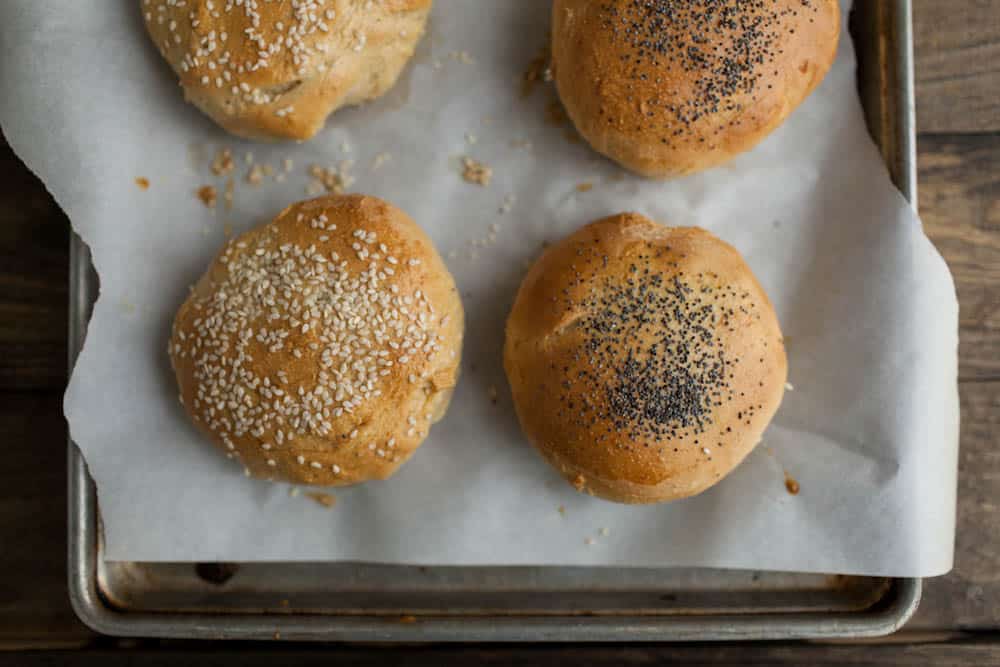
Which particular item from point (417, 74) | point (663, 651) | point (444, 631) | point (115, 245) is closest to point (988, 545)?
point (663, 651)

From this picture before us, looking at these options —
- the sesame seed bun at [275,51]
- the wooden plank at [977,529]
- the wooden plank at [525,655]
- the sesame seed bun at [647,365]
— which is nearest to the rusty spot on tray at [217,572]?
the wooden plank at [525,655]

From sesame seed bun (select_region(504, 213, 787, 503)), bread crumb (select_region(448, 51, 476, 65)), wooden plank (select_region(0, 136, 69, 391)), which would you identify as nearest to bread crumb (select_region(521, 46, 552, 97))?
bread crumb (select_region(448, 51, 476, 65))

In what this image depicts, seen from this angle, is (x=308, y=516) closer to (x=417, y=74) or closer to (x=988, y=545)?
(x=417, y=74)

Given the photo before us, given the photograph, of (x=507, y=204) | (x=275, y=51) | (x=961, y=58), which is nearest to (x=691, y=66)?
(x=507, y=204)

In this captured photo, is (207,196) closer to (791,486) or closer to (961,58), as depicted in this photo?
(791,486)

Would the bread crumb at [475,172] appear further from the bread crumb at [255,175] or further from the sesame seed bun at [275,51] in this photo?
the bread crumb at [255,175]

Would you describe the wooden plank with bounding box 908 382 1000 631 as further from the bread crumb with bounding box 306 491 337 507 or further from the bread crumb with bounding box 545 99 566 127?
the bread crumb with bounding box 306 491 337 507
